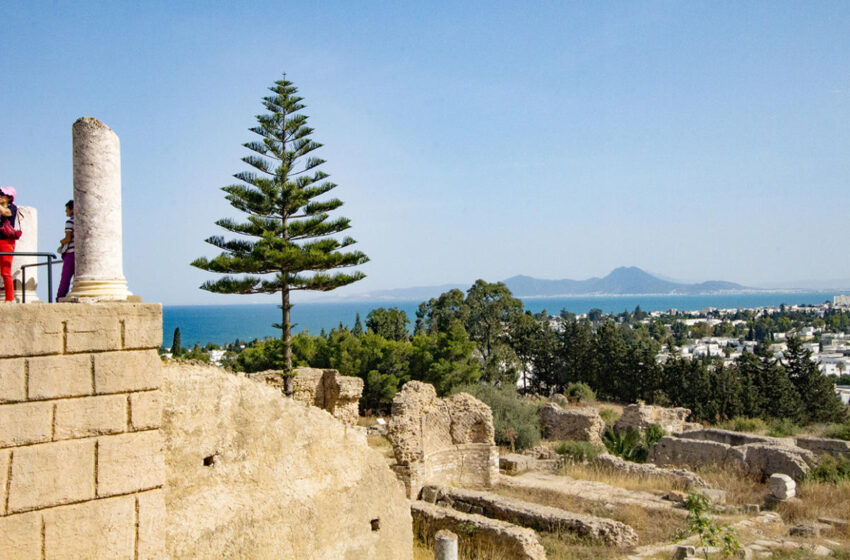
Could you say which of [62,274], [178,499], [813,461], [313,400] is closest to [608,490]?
[813,461]

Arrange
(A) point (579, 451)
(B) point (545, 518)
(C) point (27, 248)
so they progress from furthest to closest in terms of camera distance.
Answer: (A) point (579, 451), (B) point (545, 518), (C) point (27, 248)

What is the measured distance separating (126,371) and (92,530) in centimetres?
99

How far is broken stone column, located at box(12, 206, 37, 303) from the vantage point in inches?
185

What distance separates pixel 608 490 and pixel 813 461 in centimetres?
533

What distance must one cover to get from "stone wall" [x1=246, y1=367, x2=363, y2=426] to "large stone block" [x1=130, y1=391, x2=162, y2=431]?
41.2 feet

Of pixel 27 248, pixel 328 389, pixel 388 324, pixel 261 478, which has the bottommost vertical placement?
pixel 328 389

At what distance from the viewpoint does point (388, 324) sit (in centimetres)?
3497

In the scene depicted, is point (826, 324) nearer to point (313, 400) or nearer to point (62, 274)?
point (313, 400)

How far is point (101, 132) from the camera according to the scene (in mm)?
4230

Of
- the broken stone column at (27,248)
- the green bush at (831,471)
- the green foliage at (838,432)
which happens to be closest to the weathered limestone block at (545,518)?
the green bush at (831,471)

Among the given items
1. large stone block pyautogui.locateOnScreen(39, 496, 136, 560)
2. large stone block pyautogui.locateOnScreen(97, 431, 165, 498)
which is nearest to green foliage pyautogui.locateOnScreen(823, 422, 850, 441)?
large stone block pyautogui.locateOnScreen(97, 431, 165, 498)

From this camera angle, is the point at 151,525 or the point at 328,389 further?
the point at 328,389

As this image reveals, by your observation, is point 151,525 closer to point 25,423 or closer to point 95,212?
point 25,423

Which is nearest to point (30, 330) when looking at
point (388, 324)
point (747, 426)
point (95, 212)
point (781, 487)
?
point (95, 212)
